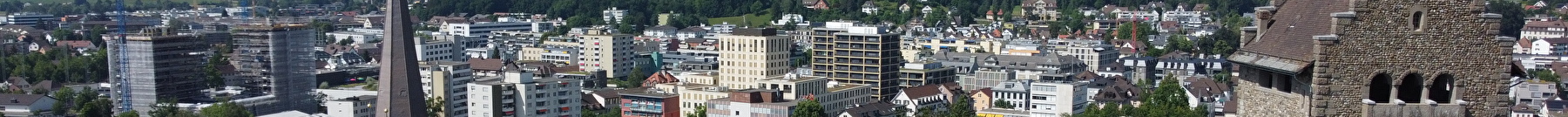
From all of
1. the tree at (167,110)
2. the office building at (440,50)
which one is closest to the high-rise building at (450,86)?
the tree at (167,110)

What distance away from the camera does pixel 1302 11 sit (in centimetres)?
559

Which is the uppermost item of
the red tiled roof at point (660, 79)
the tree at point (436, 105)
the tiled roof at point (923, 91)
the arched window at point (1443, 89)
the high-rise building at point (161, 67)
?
the arched window at point (1443, 89)

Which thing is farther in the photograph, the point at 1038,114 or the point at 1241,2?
the point at 1241,2

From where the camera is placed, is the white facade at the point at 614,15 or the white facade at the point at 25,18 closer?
the white facade at the point at 25,18

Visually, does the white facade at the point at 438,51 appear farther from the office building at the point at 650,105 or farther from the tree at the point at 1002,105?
the tree at the point at 1002,105

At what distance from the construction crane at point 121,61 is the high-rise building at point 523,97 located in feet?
11.0

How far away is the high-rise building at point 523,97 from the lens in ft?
86.2

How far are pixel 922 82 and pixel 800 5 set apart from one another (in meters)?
26.1

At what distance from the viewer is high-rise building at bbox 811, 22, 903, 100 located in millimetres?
33656

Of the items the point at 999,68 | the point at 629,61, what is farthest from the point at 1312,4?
the point at 629,61

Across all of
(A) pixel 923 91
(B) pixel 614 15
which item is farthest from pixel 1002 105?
(B) pixel 614 15

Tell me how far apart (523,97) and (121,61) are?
12.7 ft

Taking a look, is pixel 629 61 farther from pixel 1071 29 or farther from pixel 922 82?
pixel 1071 29

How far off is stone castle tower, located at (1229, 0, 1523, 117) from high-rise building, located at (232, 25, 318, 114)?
18483 mm
